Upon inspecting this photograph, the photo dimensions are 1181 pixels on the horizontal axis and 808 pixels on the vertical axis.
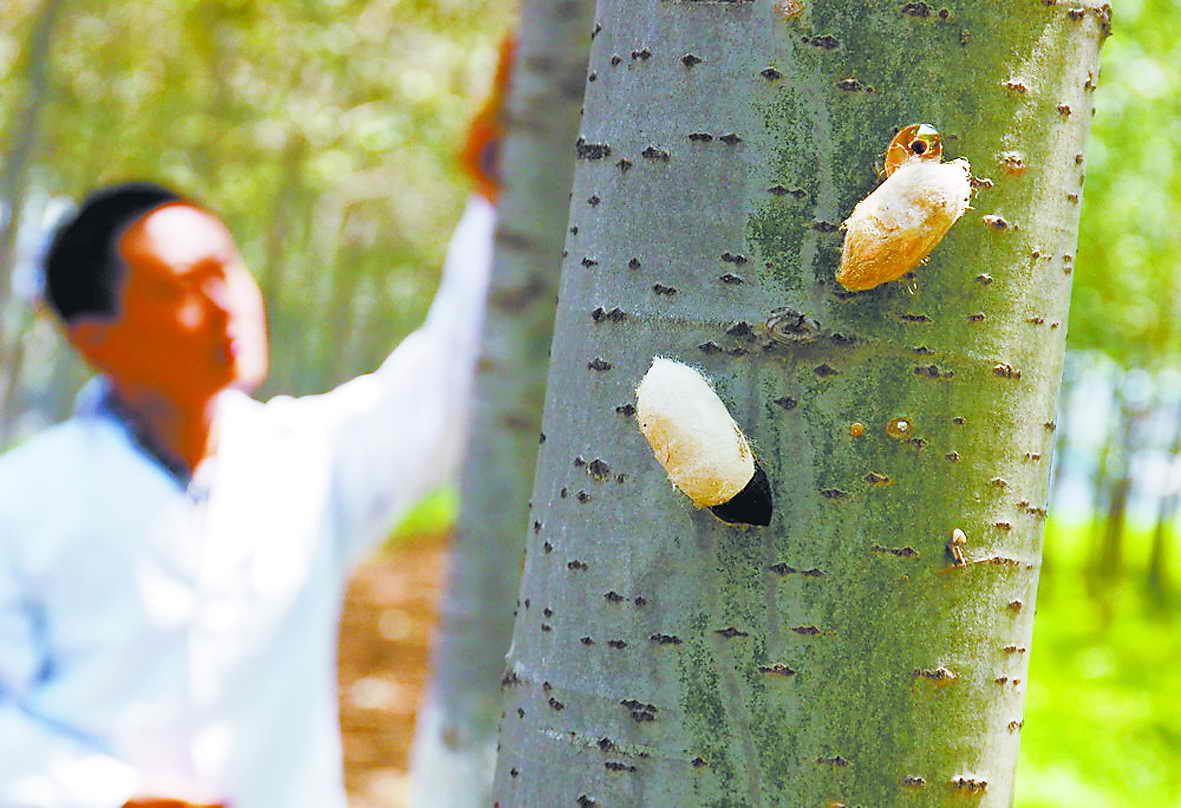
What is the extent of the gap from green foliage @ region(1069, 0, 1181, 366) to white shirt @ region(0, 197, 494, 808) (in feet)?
21.0

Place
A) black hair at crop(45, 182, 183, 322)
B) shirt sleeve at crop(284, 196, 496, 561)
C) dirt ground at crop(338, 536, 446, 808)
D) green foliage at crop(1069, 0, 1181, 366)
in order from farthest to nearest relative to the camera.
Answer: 1. green foliage at crop(1069, 0, 1181, 366)
2. dirt ground at crop(338, 536, 446, 808)
3. shirt sleeve at crop(284, 196, 496, 561)
4. black hair at crop(45, 182, 183, 322)

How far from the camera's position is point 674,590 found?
86 cm

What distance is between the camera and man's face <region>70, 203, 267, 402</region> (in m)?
2.08

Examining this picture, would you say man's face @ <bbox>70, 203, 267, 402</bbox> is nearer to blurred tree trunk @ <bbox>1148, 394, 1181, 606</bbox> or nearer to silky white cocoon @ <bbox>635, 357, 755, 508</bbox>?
silky white cocoon @ <bbox>635, 357, 755, 508</bbox>

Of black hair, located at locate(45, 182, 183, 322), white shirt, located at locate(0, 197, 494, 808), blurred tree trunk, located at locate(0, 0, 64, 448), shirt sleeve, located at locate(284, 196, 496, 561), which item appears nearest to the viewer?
white shirt, located at locate(0, 197, 494, 808)

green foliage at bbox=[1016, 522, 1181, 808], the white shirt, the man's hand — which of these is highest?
the white shirt

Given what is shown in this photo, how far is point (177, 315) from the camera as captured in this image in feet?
6.81

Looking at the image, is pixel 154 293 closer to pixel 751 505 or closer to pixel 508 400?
pixel 508 400

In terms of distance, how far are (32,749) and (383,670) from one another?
694 cm

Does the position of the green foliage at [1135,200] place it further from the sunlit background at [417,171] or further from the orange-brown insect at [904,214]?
the orange-brown insect at [904,214]

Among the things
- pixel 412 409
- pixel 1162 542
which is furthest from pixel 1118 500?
pixel 412 409

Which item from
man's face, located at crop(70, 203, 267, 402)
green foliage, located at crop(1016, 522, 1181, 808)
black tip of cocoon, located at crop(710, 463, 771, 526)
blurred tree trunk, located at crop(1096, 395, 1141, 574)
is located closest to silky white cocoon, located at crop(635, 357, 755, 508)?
black tip of cocoon, located at crop(710, 463, 771, 526)

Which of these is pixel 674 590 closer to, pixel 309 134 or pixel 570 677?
pixel 570 677

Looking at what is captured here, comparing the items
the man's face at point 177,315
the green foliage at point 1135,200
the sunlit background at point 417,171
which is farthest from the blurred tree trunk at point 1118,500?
the man's face at point 177,315
